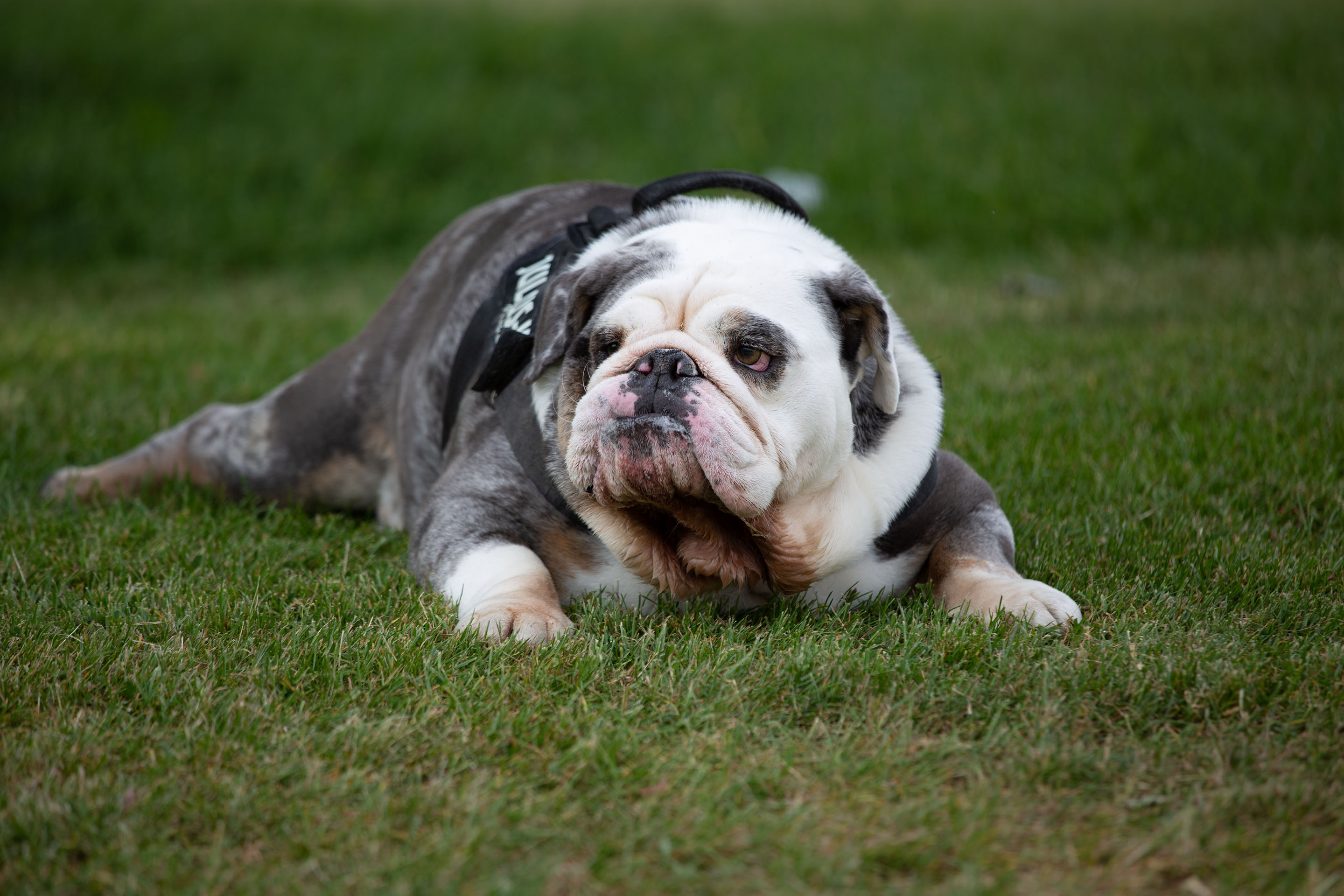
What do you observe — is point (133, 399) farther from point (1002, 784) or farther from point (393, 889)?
point (1002, 784)

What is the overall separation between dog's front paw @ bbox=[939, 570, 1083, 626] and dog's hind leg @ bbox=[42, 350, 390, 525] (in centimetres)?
229

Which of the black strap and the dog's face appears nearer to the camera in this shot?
the dog's face

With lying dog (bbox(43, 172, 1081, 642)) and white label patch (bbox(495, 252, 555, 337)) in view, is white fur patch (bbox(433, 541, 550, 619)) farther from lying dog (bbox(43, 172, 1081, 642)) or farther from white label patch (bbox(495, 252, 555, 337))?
white label patch (bbox(495, 252, 555, 337))

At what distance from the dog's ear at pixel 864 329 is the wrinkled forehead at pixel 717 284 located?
0.22 feet

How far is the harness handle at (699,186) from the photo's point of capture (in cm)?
388

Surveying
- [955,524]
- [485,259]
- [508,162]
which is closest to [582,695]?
[955,524]

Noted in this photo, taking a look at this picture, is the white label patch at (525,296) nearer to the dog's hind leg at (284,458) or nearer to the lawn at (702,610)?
the lawn at (702,610)

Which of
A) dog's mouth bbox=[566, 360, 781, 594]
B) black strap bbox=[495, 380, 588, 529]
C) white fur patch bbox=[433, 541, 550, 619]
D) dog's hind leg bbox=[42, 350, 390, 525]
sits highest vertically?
dog's mouth bbox=[566, 360, 781, 594]

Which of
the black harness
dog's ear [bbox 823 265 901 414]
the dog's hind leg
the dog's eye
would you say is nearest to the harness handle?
the black harness

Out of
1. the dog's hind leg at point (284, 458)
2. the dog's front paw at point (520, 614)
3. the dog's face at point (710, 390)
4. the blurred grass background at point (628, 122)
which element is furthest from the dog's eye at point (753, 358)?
the blurred grass background at point (628, 122)

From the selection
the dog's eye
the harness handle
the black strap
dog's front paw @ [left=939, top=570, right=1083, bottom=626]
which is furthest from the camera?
the harness handle

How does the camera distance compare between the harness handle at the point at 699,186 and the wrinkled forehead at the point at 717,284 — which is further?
the harness handle at the point at 699,186

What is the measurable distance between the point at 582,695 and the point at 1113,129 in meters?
9.18

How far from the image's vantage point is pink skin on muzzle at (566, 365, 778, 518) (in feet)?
9.65
